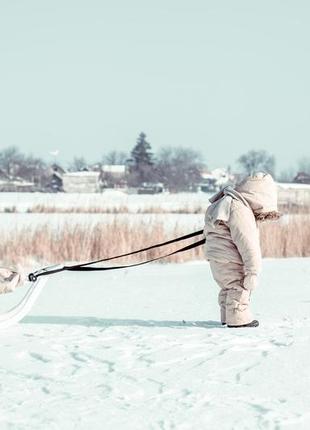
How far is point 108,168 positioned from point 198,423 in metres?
96.1

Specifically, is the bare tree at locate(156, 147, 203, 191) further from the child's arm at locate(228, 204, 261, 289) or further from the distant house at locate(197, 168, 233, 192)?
the child's arm at locate(228, 204, 261, 289)

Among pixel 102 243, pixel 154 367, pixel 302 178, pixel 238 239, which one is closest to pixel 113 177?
pixel 302 178

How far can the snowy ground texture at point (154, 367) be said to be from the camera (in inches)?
122

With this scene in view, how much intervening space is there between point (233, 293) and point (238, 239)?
1.16 feet

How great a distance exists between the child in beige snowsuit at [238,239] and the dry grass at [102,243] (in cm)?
524

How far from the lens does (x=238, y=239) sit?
482 cm

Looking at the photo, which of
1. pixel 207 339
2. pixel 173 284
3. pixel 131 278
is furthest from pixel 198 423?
pixel 131 278

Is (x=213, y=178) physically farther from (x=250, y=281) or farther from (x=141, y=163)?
(x=250, y=281)

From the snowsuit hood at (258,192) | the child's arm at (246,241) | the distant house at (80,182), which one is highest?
the snowsuit hood at (258,192)

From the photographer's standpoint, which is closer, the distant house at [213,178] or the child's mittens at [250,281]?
the child's mittens at [250,281]

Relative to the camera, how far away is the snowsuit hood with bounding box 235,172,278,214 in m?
4.96

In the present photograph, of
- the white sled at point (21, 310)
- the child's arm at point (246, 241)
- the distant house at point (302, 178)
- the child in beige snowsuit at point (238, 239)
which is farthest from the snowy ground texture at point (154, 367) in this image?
the distant house at point (302, 178)

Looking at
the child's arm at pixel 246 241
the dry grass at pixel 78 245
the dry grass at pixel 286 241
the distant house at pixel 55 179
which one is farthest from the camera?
the distant house at pixel 55 179

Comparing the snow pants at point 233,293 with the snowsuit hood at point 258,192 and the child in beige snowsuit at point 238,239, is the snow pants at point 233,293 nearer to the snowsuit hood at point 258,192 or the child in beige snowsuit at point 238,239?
the child in beige snowsuit at point 238,239
